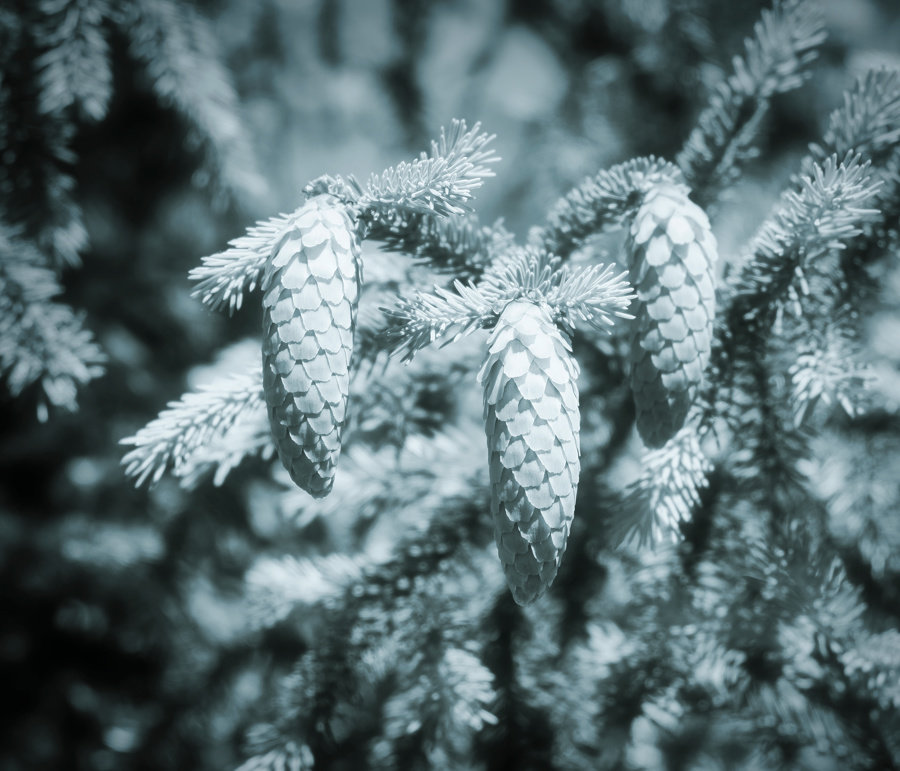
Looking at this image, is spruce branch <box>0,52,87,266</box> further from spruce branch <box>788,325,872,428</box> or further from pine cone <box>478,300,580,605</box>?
spruce branch <box>788,325,872,428</box>

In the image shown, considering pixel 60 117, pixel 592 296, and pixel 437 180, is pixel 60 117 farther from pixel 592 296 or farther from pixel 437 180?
pixel 592 296

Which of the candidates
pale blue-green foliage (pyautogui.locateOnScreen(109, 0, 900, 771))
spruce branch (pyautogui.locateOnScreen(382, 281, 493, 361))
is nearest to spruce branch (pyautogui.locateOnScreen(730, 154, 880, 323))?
pale blue-green foliage (pyautogui.locateOnScreen(109, 0, 900, 771))

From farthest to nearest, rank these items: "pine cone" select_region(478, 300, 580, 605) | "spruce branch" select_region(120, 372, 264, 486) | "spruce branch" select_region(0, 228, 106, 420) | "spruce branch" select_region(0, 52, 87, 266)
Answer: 1. "spruce branch" select_region(0, 52, 87, 266)
2. "spruce branch" select_region(0, 228, 106, 420)
3. "spruce branch" select_region(120, 372, 264, 486)
4. "pine cone" select_region(478, 300, 580, 605)

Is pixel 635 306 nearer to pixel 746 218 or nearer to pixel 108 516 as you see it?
pixel 746 218

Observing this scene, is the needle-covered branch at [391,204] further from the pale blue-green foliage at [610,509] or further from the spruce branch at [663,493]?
the spruce branch at [663,493]

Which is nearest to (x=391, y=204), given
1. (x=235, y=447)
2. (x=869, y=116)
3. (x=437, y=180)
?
(x=437, y=180)

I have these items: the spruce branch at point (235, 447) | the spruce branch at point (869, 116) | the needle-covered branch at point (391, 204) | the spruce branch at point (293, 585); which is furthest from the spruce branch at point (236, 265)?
the spruce branch at point (869, 116)
